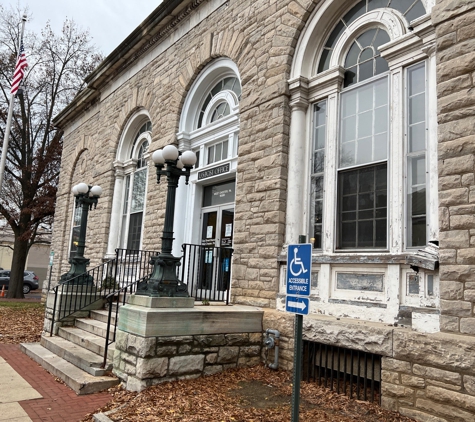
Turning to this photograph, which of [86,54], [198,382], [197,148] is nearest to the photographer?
[198,382]

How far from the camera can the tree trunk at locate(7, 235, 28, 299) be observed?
22.5 meters

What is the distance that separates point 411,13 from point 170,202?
450 centimetres

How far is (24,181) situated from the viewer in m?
22.8

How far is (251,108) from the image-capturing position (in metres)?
8.16

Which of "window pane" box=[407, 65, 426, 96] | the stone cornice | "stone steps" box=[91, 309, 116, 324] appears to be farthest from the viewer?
the stone cornice

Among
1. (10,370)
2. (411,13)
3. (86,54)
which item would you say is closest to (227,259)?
(10,370)

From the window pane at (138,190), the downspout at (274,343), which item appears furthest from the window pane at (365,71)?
the window pane at (138,190)

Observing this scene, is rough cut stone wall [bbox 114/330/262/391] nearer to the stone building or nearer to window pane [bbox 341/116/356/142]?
the stone building

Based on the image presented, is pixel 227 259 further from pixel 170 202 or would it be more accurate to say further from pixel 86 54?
pixel 86 54

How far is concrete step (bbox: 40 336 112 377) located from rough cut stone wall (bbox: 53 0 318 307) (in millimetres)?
2513

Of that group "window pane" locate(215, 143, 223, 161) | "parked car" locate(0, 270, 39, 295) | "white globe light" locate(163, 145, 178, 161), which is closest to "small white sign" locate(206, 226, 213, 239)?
"window pane" locate(215, 143, 223, 161)

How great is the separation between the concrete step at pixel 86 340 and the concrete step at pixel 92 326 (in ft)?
0.27

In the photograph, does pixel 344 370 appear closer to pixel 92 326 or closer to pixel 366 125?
pixel 366 125

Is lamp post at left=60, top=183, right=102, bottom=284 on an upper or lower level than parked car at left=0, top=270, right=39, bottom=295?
upper
